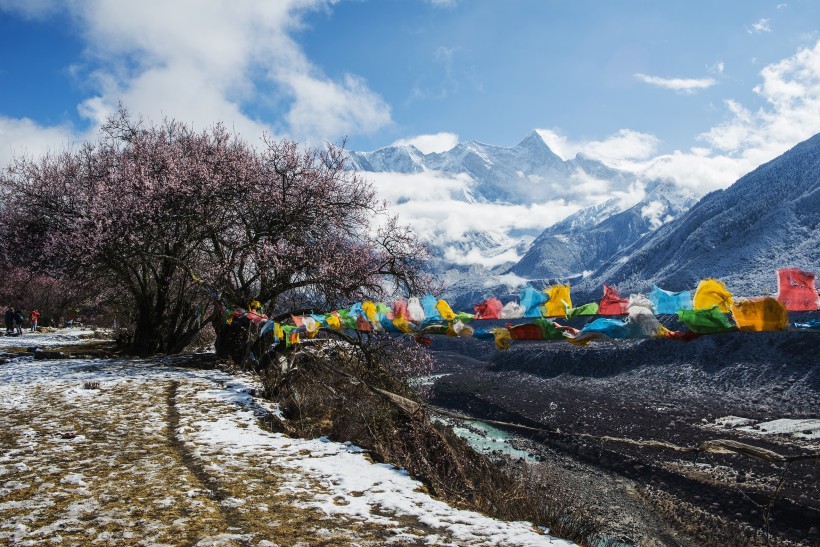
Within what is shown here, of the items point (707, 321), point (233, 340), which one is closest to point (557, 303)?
point (707, 321)

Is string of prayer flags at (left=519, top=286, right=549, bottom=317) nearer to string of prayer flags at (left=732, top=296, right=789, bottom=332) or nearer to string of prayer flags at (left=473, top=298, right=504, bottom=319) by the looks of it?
string of prayer flags at (left=473, top=298, right=504, bottom=319)

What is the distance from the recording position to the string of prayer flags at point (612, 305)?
19.6 feet

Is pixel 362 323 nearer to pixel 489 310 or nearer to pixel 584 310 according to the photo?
pixel 489 310

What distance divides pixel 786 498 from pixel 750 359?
71.5m

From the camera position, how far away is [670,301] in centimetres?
566

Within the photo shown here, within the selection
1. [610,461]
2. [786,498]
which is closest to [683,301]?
[786,498]

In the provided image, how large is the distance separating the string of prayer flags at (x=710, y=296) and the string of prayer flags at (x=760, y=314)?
0.12 metres

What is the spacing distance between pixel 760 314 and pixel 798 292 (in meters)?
0.38

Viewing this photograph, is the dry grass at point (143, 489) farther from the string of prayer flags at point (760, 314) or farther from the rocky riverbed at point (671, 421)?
the string of prayer flags at point (760, 314)

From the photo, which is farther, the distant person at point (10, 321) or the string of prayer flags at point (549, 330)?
the distant person at point (10, 321)

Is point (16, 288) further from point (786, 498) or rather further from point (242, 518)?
point (786, 498)

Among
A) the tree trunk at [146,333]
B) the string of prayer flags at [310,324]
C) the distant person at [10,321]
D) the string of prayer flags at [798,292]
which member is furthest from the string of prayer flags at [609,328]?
the distant person at [10,321]

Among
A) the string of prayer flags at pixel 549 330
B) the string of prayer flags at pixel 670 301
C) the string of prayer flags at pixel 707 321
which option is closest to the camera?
the string of prayer flags at pixel 707 321

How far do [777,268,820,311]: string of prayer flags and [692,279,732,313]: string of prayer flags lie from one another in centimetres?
47
